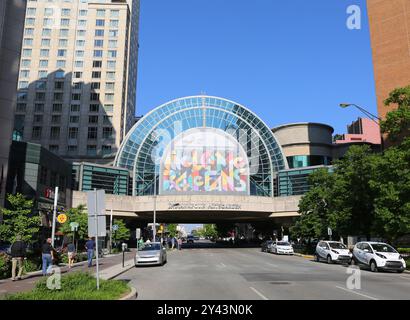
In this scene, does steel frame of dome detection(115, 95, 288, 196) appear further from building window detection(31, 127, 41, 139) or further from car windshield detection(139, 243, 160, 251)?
building window detection(31, 127, 41, 139)

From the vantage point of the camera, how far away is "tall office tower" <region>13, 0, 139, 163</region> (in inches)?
3917

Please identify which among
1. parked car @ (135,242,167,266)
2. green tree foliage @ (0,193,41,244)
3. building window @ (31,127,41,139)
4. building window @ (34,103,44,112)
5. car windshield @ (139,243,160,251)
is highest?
building window @ (34,103,44,112)

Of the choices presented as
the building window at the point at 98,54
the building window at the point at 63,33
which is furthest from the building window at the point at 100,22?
the building window at the point at 63,33

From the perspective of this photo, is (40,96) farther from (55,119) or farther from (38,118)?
(55,119)

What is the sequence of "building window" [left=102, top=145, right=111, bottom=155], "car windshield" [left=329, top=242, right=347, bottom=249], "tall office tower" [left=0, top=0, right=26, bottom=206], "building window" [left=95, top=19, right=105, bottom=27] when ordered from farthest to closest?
"building window" [left=95, top=19, right=105, bottom=27] → "building window" [left=102, top=145, right=111, bottom=155] → "tall office tower" [left=0, top=0, right=26, bottom=206] → "car windshield" [left=329, top=242, right=347, bottom=249]

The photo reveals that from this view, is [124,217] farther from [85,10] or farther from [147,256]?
[85,10]

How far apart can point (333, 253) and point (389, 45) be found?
91.6 feet

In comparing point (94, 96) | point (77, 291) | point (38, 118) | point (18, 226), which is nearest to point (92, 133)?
point (94, 96)

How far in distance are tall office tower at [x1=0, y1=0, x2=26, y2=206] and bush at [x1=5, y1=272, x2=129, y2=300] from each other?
2425cm

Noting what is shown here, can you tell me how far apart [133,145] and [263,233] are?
34.6 meters

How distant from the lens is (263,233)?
280 ft

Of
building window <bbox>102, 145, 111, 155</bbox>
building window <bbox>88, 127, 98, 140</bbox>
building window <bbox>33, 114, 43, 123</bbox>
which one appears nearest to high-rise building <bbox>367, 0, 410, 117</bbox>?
building window <bbox>102, 145, 111, 155</bbox>
